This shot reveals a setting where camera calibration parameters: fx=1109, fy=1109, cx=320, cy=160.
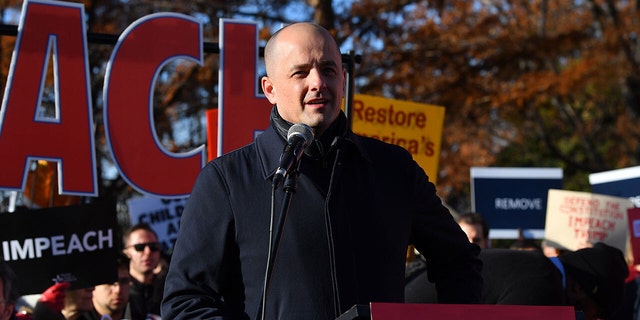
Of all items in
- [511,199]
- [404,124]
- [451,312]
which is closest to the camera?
[451,312]

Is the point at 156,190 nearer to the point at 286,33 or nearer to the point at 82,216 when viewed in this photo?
the point at 82,216

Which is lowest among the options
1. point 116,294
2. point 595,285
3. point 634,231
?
point 116,294

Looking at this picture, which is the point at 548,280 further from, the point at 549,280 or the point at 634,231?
the point at 634,231

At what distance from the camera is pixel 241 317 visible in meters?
3.06

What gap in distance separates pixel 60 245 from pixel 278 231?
385 cm

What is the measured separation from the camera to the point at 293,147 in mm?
2959

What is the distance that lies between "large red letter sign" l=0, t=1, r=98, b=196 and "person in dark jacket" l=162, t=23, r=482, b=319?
3.31m

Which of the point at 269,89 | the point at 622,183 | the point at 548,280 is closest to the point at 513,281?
the point at 548,280

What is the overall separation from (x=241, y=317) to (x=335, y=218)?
1.24 ft

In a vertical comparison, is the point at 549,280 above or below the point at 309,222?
below

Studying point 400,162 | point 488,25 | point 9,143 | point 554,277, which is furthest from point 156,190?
point 488,25

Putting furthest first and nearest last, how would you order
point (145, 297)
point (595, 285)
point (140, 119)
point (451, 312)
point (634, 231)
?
point (145, 297) < point (634, 231) < point (140, 119) < point (595, 285) < point (451, 312)

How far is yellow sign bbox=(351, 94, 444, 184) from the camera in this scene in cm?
805

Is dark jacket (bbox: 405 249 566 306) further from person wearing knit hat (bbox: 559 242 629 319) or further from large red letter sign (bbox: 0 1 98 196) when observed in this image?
large red letter sign (bbox: 0 1 98 196)
